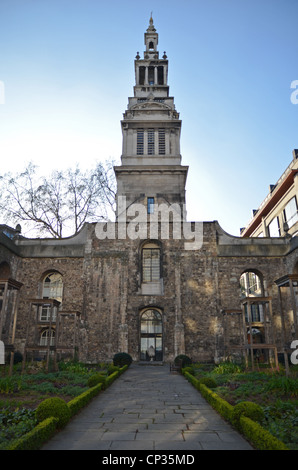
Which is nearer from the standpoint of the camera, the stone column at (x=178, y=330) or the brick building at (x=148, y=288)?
the stone column at (x=178, y=330)

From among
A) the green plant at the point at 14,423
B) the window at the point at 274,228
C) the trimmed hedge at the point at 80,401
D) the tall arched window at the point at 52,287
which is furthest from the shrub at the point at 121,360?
the window at the point at 274,228

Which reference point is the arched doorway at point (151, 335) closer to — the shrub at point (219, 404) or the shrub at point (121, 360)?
the shrub at point (121, 360)

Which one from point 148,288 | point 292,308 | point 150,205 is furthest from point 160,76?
point 292,308

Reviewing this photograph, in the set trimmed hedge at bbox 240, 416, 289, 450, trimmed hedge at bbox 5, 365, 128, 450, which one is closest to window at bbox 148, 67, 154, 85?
trimmed hedge at bbox 5, 365, 128, 450

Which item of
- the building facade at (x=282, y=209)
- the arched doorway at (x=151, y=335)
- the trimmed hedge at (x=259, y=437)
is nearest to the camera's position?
the trimmed hedge at (x=259, y=437)

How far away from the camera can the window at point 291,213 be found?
88.2 feet

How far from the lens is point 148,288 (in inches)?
872

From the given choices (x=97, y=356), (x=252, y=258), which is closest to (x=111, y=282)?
(x=97, y=356)

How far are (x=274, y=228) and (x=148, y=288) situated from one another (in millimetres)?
16342

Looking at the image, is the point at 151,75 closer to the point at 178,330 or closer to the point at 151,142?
the point at 151,142

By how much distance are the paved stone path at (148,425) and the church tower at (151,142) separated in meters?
17.0

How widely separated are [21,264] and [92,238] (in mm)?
5083
